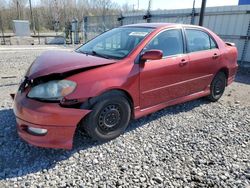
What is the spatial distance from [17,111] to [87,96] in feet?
2.85

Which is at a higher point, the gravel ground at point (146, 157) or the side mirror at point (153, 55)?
the side mirror at point (153, 55)

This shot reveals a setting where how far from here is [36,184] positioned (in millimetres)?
2299

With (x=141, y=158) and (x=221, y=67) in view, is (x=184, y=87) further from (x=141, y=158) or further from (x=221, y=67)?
(x=141, y=158)

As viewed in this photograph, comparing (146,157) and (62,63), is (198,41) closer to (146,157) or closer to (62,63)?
(146,157)

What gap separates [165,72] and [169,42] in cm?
55

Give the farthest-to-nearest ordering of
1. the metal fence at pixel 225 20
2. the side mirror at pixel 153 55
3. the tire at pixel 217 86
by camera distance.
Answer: the metal fence at pixel 225 20, the tire at pixel 217 86, the side mirror at pixel 153 55

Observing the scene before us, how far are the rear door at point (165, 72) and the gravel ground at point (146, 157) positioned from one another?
1.56 feet

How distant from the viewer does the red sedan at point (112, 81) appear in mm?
2549

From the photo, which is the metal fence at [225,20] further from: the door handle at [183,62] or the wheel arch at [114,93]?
the wheel arch at [114,93]

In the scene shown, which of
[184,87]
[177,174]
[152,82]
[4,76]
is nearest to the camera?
[177,174]

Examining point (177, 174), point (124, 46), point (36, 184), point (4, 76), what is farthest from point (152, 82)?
point (4, 76)

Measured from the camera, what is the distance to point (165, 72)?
346cm

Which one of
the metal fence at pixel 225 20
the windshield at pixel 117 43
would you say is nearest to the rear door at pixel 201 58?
the windshield at pixel 117 43

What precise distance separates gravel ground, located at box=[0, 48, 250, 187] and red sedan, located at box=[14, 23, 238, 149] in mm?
261
